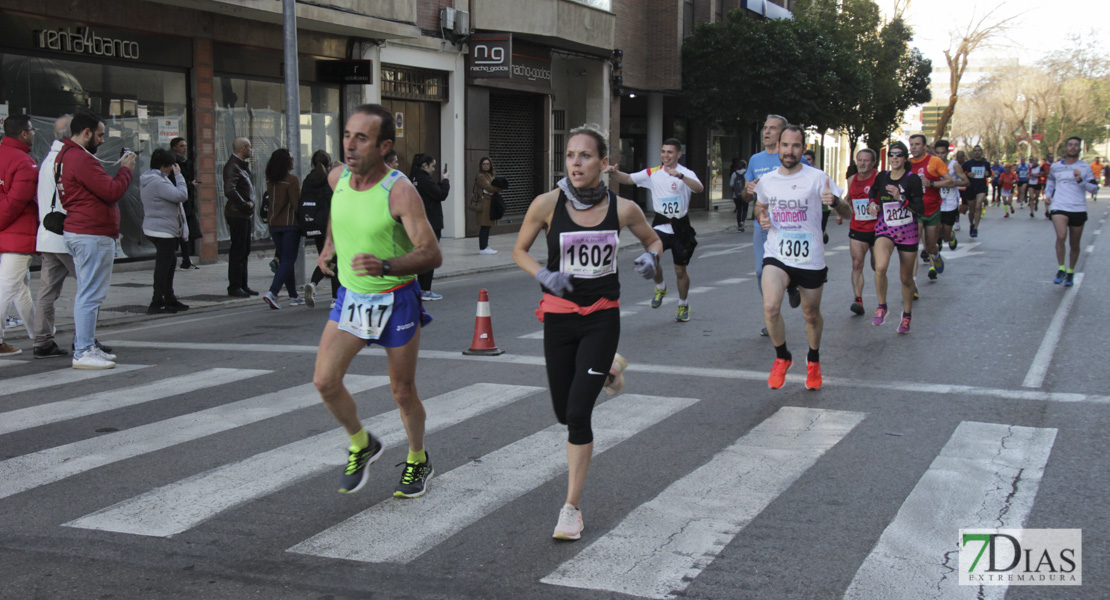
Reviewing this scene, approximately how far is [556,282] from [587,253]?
40cm

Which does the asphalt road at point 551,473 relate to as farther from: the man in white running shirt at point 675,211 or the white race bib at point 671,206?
the white race bib at point 671,206

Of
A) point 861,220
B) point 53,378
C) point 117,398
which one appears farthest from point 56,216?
point 861,220

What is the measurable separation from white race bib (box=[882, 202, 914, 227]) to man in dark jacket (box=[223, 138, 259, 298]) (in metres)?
7.62

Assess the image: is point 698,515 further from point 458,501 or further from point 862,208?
point 862,208

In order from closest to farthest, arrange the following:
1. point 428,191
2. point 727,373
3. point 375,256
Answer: point 375,256
point 727,373
point 428,191

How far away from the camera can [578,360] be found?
4.66 metres

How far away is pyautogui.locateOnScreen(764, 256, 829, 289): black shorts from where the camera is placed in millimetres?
Result: 7676

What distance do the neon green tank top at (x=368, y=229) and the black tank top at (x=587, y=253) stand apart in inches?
28.8

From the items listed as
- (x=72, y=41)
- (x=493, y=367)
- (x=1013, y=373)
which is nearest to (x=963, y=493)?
(x=1013, y=373)

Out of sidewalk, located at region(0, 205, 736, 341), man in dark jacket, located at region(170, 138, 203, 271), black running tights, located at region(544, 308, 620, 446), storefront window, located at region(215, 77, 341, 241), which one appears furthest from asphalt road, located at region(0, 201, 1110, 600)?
storefront window, located at region(215, 77, 341, 241)

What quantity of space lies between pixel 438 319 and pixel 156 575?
7315 millimetres

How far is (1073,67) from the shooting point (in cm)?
Result: 7950

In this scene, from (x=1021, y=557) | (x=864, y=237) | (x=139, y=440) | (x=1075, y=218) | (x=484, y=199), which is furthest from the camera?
(x=484, y=199)

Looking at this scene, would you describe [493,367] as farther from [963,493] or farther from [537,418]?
[963,493]
